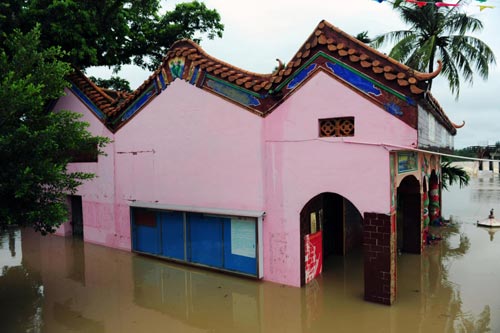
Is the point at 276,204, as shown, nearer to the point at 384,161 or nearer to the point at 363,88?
the point at 384,161

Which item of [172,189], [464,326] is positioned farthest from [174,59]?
[464,326]

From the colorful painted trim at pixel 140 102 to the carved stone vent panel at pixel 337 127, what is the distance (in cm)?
536

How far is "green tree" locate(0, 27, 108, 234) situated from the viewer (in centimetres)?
619

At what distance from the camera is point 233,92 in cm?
930

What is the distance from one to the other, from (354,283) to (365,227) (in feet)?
6.62

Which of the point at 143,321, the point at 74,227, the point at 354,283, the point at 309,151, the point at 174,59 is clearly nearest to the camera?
the point at 143,321

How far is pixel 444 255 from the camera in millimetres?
10977

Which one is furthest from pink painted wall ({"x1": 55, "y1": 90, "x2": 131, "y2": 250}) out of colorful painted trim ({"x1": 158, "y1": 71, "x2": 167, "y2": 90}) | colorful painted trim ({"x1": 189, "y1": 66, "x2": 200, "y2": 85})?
colorful painted trim ({"x1": 189, "y1": 66, "x2": 200, "y2": 85})

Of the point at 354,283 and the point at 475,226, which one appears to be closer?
the point at 354,283

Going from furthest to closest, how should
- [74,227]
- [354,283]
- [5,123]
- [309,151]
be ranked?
[74,227], [354,283], [309,151], [5,123]

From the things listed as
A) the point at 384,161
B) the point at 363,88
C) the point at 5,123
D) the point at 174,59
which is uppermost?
the point at 174,59

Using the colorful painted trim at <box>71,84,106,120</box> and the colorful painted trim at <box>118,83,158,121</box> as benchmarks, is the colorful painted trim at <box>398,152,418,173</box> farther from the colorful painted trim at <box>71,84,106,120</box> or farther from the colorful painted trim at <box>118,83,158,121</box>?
the colorful painted trim at <box>71,84,106,120</box>

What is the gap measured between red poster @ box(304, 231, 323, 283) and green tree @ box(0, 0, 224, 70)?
731cm

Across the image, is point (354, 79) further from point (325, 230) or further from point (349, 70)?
point (325, 230)
